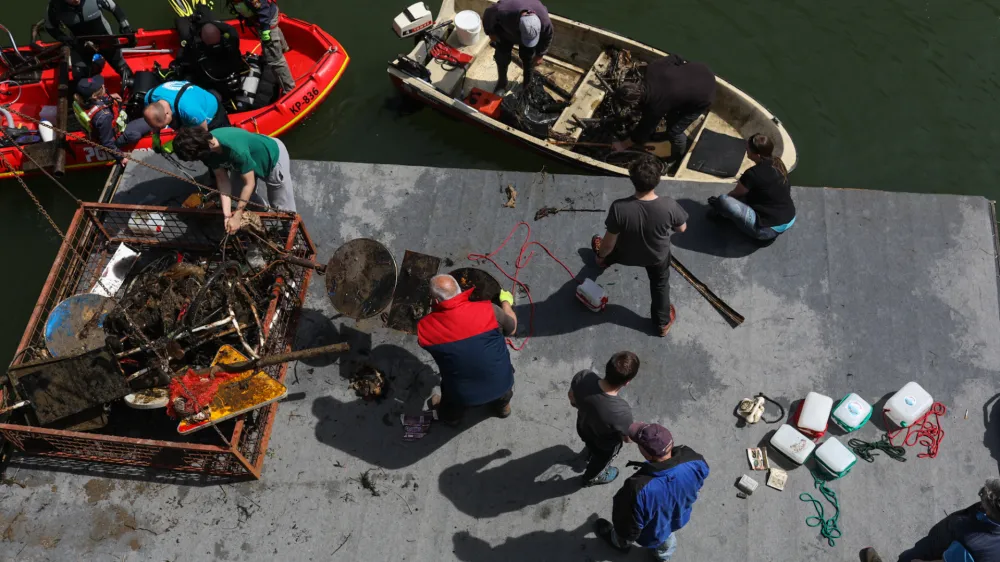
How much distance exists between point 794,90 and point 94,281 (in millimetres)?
12445

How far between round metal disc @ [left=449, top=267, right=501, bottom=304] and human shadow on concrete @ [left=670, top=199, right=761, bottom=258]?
8.72 feet

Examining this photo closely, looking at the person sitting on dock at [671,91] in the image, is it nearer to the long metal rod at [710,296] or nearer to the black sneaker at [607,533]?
the long metal rod at [710,296]

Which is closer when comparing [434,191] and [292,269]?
[292,269]

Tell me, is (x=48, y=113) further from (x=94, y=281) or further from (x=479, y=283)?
(x=479, y=283)

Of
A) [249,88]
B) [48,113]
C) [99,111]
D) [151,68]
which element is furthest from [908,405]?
[48,113]

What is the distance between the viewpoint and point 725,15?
45.5 feet

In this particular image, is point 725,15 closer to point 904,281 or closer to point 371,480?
point 904,281

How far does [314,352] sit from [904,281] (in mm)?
7377

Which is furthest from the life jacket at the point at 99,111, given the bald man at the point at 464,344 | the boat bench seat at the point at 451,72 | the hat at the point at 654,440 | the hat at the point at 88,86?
the hat at the point at 654,440

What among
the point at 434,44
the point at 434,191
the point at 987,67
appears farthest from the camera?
→ the point at 987,67

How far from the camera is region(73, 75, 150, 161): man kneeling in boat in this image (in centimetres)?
1106

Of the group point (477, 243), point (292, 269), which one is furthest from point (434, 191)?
point (292, 269)

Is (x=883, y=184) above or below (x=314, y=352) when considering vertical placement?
below

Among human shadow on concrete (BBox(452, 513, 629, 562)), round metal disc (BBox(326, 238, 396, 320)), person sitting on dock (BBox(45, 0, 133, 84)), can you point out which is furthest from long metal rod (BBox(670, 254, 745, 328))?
person sitting on dock (BBox(45, 0, 133, 84))
